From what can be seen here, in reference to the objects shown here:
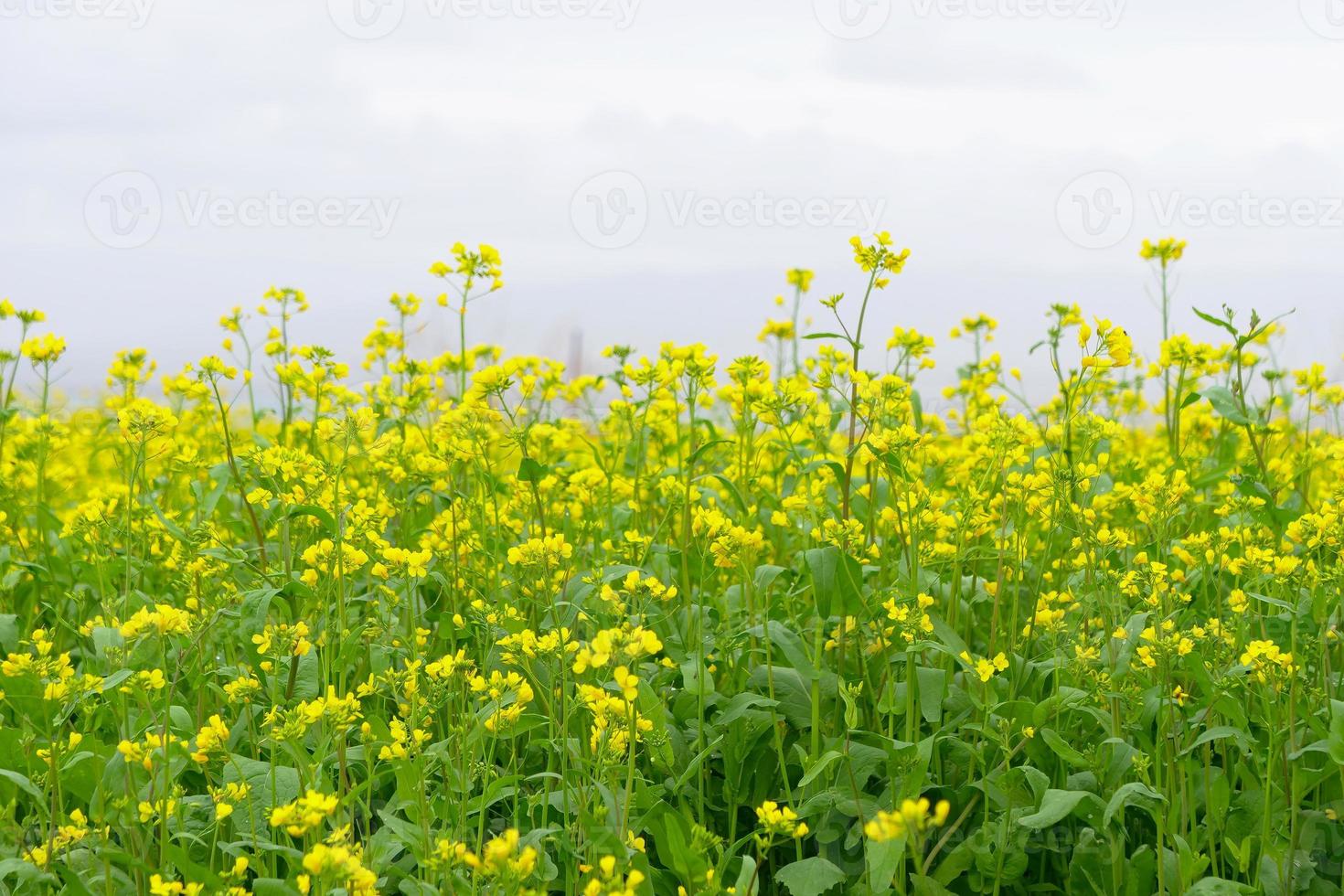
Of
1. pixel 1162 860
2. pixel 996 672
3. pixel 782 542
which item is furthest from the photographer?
pixel 782 542

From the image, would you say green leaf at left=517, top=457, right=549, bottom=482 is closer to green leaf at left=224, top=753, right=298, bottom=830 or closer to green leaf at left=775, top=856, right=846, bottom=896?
green leaf at left=224, top=753, right=298, bottom=830

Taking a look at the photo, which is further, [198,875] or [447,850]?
[198,875]

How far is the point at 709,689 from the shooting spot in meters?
2.80

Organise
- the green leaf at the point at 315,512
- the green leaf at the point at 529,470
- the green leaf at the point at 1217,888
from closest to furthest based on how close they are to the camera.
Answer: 1. the green leaf at the point at 1217,888
2. the green leaf at the point at 315,512
3. the green leaf at the point at 529,470

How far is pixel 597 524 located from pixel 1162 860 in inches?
68.0

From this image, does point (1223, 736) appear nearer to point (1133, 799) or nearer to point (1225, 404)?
point (1133, 799)

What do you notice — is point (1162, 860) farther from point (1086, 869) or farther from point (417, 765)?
point (417, 765)

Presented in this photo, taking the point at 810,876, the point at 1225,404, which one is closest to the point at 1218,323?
the point at 1225,404

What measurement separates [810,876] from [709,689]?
0.55m

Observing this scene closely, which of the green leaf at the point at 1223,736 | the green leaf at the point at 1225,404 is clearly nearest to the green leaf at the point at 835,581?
the green leaf at the point at 1223,736

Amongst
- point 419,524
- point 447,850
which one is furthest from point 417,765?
point 419,524

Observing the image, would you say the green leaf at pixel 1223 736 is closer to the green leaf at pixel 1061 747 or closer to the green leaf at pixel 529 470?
the green leaf at pixel 1061 747

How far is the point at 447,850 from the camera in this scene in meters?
1.96

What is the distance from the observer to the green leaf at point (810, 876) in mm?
2340
